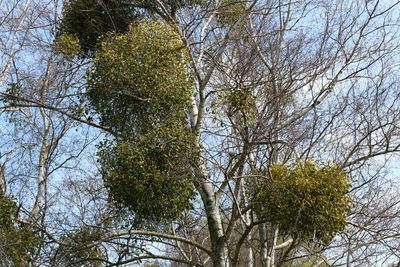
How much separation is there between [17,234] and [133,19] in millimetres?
3271

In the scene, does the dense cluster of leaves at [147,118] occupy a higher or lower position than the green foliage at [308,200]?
higher

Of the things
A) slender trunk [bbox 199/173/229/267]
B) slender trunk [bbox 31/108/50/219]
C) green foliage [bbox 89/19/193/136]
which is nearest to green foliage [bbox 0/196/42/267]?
green foliage [bbox 89/19/193/136]

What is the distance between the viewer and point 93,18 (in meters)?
7.12

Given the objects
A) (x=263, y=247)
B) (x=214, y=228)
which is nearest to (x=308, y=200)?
(x=214, y=228)

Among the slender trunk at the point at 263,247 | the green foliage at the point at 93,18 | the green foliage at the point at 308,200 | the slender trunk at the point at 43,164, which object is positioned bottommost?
the green foliage at the point at 308,200

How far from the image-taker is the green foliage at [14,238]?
5992mm

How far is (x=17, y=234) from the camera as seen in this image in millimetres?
6043

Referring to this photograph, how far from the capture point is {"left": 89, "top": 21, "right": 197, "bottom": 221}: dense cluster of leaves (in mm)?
5297

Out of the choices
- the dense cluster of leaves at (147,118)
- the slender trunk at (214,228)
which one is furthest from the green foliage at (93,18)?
the slender trunk at (214,228)

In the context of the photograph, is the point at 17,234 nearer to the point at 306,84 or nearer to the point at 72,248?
the point at 72,248

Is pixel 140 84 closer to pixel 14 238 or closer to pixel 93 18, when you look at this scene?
pixel 93 18

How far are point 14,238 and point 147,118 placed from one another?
213 centimetres

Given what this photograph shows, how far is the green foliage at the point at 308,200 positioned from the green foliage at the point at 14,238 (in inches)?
114

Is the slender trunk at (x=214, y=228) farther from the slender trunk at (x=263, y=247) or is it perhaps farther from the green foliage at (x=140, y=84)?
the green foliage at (x=140, y=84)
